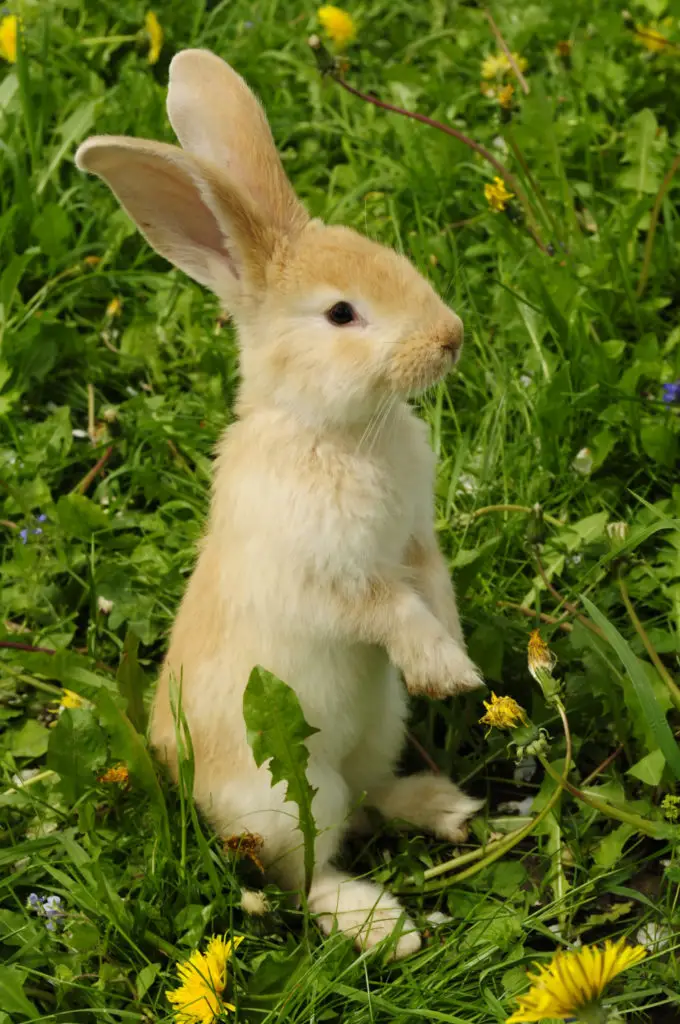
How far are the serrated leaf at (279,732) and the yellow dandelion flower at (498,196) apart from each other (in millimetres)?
2059

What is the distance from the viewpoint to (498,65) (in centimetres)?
448

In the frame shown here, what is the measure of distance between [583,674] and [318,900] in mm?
893

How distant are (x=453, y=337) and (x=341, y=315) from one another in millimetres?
243

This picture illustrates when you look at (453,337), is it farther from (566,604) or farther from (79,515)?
(79,515)

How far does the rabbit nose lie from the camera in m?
2.50

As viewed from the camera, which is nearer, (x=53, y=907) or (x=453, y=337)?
(x=453, y=337)

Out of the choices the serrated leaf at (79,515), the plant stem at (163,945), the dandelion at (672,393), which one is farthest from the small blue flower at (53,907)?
the dandelion at (672,393)

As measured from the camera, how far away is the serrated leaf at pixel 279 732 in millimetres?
2498

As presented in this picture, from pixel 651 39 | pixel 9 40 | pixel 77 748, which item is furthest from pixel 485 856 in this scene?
pixel 9 40

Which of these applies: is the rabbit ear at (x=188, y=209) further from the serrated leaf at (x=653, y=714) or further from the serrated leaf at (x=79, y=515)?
the serrated leaf at (x=653, y=714)

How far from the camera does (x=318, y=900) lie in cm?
287

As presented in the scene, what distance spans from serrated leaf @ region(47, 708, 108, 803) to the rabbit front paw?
32.7 inches

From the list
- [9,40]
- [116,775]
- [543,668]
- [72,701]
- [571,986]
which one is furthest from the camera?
[9,40]

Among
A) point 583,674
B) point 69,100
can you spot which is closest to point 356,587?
point 583,674
